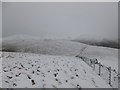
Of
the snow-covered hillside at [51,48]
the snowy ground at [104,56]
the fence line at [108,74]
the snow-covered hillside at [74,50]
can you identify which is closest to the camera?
the fence line at [108,74]

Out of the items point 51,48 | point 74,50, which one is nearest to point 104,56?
point 74,50

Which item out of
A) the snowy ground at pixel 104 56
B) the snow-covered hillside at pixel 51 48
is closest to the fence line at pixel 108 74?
the snowy ground at pixel 104 56

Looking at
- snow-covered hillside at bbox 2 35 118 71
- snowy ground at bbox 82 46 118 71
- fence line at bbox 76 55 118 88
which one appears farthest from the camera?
snow-covered hillside at bbox 2 35 118 71

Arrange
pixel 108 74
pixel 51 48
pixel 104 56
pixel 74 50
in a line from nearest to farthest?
pixel 108 74 → pixel 104 56 → pixel 74 50 → pixel 51 48

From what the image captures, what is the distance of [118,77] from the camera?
10102 millimetres

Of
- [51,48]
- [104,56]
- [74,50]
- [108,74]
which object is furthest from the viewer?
[51,48]

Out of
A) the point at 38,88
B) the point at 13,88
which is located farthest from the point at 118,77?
the point at 13,88

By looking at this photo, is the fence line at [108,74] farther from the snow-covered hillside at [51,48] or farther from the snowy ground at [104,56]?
the snow-covered hillside at [51,48]

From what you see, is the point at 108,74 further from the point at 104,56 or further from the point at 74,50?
the point at 74,50

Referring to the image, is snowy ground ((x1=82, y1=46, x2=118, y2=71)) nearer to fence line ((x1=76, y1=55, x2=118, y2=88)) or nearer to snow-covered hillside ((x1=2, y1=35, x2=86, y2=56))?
snow-covered hillside ((x1=2, y1=35, x2=86, y2=56))

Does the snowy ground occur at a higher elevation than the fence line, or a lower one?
lower

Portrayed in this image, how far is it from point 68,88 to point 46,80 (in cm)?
119

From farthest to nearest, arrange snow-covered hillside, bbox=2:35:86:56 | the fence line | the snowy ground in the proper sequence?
snow-covered hillside, bbox=2:35:86:56
the snowy ground
the fence line

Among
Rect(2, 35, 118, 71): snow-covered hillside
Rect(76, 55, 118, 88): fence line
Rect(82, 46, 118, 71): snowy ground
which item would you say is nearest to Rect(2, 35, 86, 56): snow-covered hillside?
Rect(2, 35, 118, 71): snow-covered hillside
